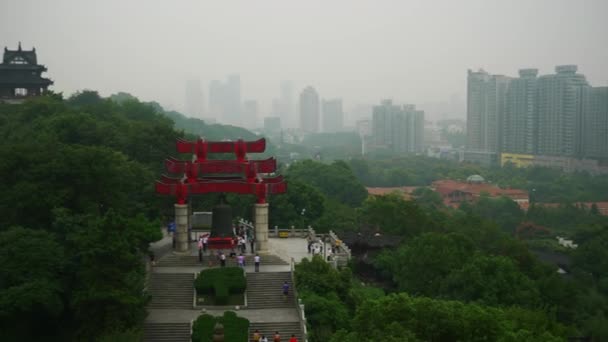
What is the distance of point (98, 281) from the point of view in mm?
22969

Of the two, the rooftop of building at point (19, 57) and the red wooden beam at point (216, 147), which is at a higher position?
the rooftop of building at point (19, 57)

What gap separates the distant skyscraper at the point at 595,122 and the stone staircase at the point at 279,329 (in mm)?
90370

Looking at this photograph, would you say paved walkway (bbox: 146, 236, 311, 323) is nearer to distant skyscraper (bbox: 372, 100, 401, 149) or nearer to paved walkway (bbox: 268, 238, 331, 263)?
paved walkway (bbox: 268, 238, 331, 263)

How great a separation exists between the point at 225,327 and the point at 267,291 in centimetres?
360

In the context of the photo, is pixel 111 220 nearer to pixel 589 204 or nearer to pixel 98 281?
pixel 98 281

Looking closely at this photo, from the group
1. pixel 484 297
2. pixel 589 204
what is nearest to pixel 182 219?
pixel 484 297

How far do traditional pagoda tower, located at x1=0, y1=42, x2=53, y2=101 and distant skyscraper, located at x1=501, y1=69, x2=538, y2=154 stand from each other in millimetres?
75988

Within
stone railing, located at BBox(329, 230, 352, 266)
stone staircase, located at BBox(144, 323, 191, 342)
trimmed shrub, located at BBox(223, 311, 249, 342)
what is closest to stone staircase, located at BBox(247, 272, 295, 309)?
trimmed shrub, located at BBox(223, 311, 249, 342)

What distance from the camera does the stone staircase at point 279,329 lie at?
2373 centimetres

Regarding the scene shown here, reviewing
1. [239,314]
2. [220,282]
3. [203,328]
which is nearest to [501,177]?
[220,282]

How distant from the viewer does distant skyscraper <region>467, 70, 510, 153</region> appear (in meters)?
123

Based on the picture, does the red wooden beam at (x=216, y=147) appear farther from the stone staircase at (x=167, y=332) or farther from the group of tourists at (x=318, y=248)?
the stone staircase at (x=167, y=332)

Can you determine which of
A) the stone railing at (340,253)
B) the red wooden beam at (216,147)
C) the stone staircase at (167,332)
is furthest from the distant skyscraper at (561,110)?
the stone staircase at (167,332)

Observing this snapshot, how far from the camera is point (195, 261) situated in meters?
28.8
